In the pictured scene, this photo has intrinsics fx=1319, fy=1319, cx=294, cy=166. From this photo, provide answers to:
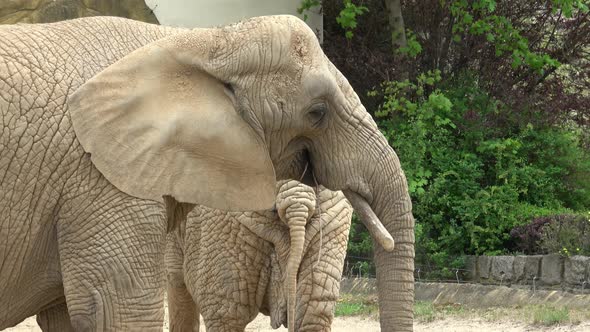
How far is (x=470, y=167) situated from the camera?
46.1 ft

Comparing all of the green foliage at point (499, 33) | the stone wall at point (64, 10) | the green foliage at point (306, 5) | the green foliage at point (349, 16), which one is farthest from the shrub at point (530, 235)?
the stone wall at point (64, 10)

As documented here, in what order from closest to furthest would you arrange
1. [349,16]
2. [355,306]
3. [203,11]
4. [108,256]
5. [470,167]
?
[108,256]
[355,306]
[470,167]
[349,16]
[203,11]

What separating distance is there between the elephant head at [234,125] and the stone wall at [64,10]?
9.47 m

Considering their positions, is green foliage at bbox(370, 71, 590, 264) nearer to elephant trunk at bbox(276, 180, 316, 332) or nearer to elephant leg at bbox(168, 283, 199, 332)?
elephant leg at bbox(168, 283, 199, 332)

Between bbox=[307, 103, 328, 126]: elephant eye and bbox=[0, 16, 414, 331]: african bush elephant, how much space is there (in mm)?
11

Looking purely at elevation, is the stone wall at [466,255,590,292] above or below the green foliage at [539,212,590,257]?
below

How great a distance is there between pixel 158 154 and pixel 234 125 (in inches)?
12.7

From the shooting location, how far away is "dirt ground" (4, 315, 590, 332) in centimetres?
1063

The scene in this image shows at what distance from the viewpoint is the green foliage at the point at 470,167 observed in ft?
44.7

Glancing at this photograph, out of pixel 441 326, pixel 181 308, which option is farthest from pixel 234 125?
pixel 441 326

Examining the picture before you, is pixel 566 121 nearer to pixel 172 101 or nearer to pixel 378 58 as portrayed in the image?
pixel 378 58

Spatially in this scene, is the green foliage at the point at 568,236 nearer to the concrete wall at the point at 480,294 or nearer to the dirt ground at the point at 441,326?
the concrete wall at the point at 480,294

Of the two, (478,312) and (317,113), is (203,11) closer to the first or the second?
(478,312)

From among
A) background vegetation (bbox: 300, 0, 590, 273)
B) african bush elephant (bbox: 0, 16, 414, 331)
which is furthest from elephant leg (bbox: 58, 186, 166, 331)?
background vegetation (bbox: 300, 0, 590, 273)
